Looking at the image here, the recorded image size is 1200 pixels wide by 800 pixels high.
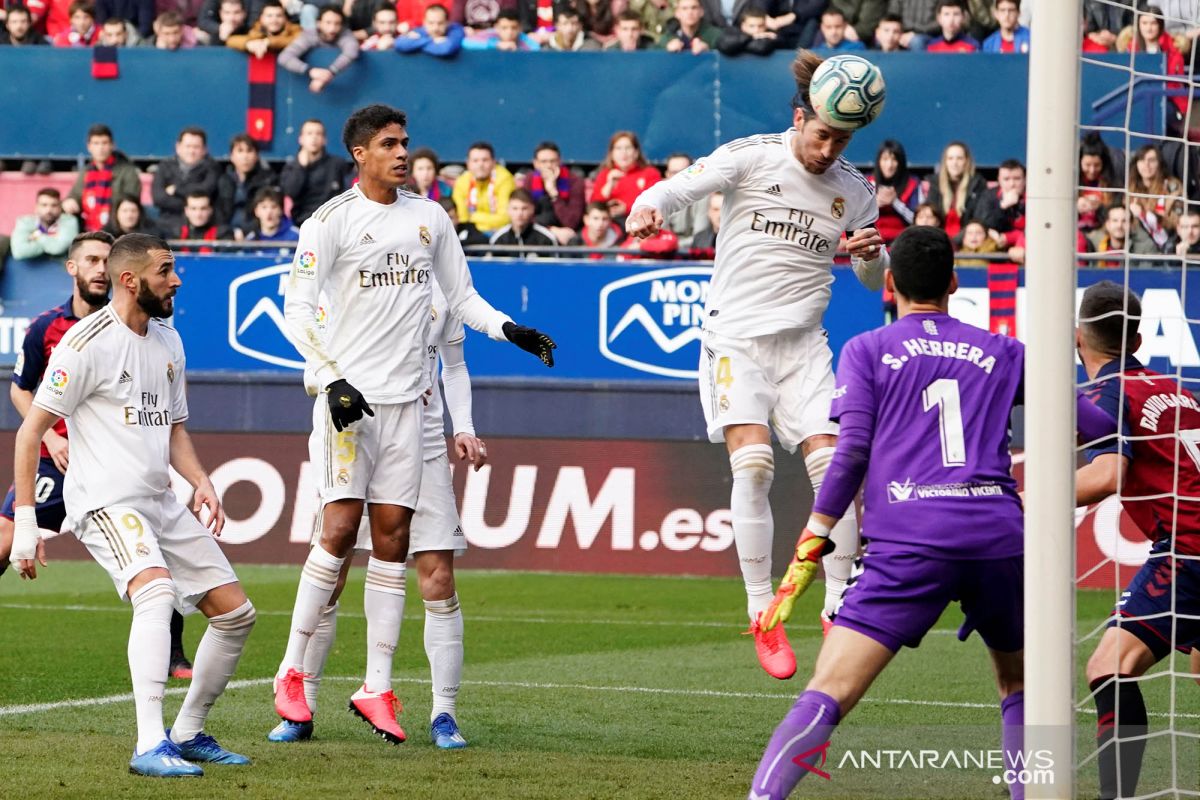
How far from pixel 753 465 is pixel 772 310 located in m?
0.66

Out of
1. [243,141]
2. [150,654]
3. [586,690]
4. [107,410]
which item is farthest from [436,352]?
[243,141]

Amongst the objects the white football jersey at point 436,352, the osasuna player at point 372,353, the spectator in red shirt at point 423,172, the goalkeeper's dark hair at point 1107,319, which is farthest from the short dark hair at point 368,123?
the spectator in red shirt at point 423,172

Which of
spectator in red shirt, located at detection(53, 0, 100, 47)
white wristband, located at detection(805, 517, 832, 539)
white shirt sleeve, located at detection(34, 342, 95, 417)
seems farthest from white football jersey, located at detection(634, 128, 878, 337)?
spectator in red shirt, located at detection(53, 0, 100, 47)

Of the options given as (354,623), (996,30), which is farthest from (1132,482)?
(996,30)

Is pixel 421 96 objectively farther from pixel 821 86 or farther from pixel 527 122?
pixel 821 86

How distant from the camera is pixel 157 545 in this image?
6887mm

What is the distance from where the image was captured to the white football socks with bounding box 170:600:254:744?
6984mm

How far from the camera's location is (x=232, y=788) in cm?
635

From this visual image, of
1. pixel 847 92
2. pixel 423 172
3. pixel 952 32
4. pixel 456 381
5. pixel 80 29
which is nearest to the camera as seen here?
pixel 847 92

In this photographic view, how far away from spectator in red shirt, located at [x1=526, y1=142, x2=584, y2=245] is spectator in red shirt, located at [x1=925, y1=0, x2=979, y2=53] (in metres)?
3.96

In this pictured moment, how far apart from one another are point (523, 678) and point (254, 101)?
10.5m

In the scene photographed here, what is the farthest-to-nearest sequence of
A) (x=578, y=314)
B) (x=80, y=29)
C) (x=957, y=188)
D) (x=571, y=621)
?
(x=80, y=29)
(x=957, y=188)
(x=578, y=314)
(x=571, y=621)

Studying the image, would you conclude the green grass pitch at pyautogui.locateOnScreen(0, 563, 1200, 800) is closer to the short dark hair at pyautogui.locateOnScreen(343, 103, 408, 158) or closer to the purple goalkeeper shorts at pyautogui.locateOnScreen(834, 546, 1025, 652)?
the purple goalkeeper shorts at pyautogui.locateOnScreen(834, 546, 1025, 652)

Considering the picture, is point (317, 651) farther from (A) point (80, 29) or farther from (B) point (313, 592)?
(A) point (80, 29)
